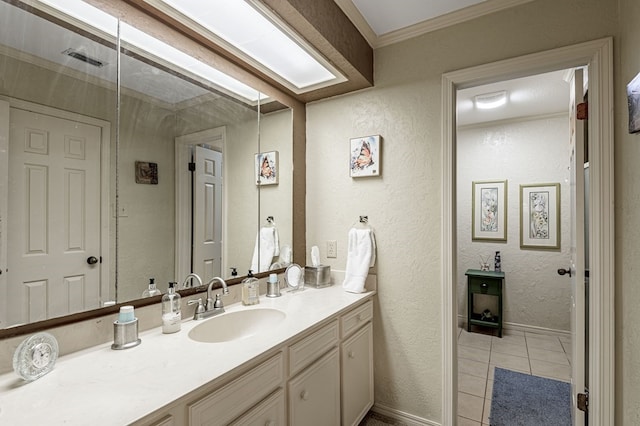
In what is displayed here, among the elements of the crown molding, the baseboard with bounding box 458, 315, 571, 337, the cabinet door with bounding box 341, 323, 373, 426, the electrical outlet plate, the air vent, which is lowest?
the baseboard with bounding box 458, 315, 571, 337

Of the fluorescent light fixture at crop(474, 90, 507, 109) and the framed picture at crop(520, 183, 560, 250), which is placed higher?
the fluorescent light fixture at crop(474, 90, 507, 109)

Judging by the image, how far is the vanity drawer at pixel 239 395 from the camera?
889 mm

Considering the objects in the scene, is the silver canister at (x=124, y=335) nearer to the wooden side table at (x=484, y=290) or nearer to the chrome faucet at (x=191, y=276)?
the chrome faucet at (x=191, y=276)

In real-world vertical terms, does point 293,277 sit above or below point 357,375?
above

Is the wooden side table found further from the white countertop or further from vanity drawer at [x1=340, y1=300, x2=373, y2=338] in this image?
the white countertop

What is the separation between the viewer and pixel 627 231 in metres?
1.29

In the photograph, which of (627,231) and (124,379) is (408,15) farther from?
(124,379)

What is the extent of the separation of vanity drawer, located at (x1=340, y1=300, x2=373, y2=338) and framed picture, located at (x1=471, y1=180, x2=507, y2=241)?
246cm

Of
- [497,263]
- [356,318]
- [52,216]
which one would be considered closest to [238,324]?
[356,318]

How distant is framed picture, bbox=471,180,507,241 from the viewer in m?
3.64

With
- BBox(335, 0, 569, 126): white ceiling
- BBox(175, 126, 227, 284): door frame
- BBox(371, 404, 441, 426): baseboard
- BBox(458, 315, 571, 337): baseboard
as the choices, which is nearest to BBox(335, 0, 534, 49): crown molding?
BBox(335, 0, 569, 126): white ceiling

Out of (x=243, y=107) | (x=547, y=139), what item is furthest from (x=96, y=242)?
(x=547, y=139)

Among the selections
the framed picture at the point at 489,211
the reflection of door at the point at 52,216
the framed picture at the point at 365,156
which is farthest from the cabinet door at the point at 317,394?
the framed picture at the point at 489,211

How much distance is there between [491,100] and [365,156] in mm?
1813
